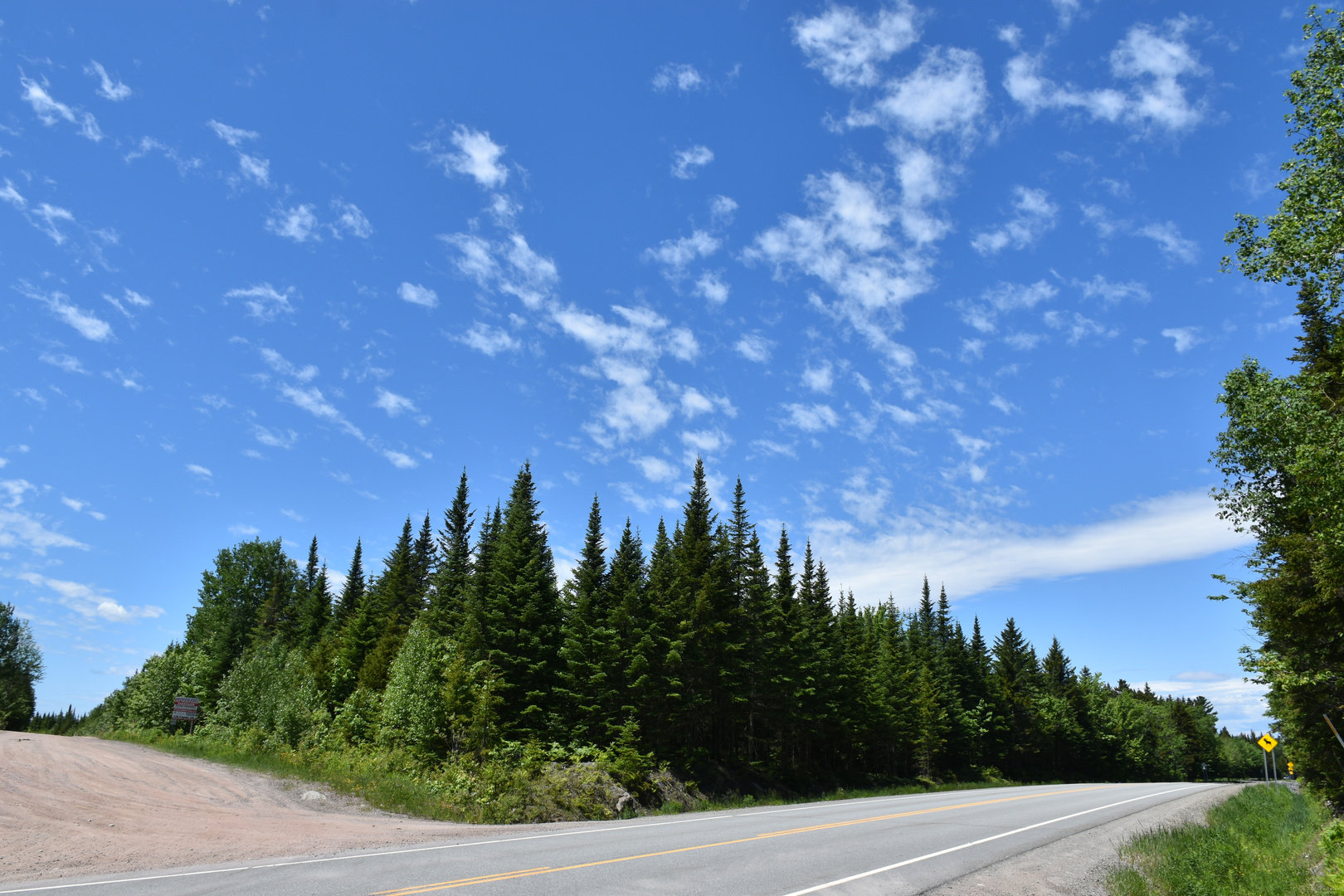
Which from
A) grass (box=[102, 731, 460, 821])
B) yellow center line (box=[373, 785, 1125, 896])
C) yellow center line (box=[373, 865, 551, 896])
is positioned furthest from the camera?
grass (box=[102, 731, 460, 821])

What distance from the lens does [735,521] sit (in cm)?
4559

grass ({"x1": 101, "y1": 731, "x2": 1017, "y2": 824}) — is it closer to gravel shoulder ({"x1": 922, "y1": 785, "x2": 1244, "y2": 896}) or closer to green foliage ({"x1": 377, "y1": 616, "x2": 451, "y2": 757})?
green foliage ({"x1": 377, "y1": 616, "x2": 451, "y2": 757})

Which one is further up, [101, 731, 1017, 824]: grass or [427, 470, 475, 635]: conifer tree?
[427, 470, 475, 635]: conifer tree

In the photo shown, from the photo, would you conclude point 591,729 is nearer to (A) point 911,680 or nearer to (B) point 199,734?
(B) point 199,734

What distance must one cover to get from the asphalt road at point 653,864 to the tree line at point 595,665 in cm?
1672

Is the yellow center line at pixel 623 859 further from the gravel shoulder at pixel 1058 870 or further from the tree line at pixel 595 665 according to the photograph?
the tree line at pixel 595 665

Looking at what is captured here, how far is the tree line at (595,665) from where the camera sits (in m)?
34.7

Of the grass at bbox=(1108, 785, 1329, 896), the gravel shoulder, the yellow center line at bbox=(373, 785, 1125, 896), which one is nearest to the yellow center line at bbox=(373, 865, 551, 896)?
the yellow center line at bbox=(373, 785, 1125, 896)

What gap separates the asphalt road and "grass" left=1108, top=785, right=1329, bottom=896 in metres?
2.23

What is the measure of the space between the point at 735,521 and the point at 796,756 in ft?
70.9

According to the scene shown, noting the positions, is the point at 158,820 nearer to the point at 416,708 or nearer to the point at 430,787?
the point at 430,787

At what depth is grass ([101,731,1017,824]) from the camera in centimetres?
1983

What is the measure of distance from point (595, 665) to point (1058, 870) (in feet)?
82.2

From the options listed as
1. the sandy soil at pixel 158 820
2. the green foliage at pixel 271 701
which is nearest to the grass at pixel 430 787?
the sandy soil at pixel 158 820
